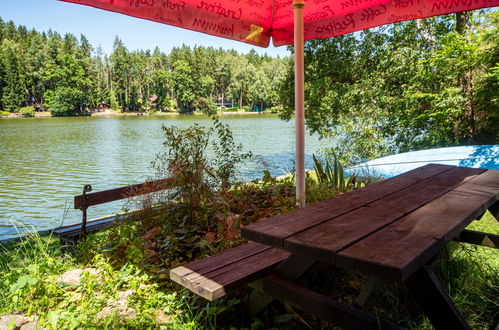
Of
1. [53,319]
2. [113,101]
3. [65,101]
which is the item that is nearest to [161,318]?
[53,319]

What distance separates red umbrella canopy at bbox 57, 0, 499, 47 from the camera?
8.01ft

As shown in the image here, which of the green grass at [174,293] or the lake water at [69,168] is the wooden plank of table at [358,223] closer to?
the green grass at [174,293]

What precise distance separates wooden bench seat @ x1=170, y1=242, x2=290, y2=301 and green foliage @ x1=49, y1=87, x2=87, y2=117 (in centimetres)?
6155

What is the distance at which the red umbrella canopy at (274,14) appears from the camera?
8.01ft

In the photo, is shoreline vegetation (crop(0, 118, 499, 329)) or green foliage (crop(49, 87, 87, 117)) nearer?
shoreline vegetation (crop(0, 118, 499, 329))

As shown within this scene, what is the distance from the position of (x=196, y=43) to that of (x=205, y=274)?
84.3 m

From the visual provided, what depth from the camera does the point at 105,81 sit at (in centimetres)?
6719

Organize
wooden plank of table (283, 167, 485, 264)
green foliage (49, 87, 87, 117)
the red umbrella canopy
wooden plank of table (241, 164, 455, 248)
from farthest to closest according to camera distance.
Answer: green foliage (49, 87, 87, 117) < the red umbrella canopy < wooden plank of table (241, 164, 455, 248) < wooden plank of table (283, 167, 485, 264)

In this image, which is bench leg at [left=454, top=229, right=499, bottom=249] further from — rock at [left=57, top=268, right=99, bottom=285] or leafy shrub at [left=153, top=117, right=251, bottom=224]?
rock at [left=57, top=268, right=99, bottom=285]

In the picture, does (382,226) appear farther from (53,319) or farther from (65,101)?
(65,101)

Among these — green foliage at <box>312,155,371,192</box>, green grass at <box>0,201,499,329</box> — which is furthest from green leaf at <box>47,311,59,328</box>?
green foliage at <box>312,155,371,192</box>

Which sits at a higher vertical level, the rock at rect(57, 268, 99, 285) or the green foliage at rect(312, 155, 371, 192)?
the green foliage at rect(312, 155, 371, 192)

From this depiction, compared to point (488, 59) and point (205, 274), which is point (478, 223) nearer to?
point (205, 274)

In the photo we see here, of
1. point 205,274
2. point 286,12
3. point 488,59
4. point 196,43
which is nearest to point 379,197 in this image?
point 205,274
